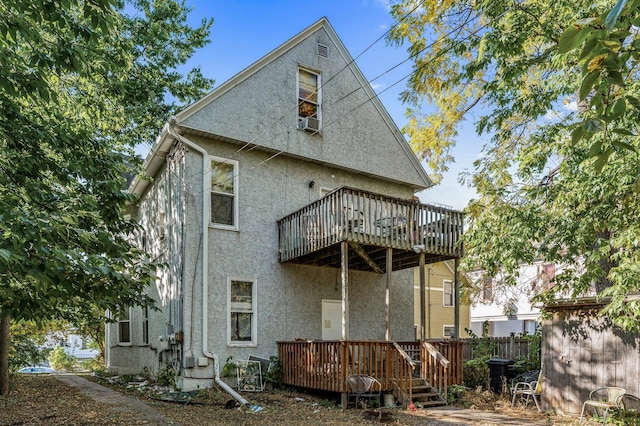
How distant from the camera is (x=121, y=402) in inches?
385

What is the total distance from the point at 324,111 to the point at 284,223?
360 cm

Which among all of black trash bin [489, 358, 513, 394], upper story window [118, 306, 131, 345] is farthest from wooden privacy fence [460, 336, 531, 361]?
upper story window [118, 306, 131, 345]

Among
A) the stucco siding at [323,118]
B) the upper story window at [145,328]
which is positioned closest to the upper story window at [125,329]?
the upper story window at [145,328]

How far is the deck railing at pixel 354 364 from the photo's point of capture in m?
9.65

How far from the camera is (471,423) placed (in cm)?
813

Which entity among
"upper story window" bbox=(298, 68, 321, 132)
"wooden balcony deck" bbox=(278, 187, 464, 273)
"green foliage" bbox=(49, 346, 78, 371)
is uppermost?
"upper story window" bbox=(298, 68, 321, 132)

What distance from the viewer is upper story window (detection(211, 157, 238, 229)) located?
1198 cm

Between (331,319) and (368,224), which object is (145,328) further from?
(368,224)

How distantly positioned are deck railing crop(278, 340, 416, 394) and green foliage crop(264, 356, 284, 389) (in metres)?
1.14

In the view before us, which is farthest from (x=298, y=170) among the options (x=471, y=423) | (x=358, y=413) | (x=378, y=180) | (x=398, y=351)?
(x=471, y=423)

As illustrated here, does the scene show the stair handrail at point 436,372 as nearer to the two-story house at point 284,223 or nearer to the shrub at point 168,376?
the two-story house at point 284,223

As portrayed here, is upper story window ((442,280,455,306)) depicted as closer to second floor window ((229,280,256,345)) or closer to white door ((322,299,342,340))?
white door ((322,299,342,340))

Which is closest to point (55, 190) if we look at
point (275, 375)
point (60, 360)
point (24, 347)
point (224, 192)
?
point (224, 192)

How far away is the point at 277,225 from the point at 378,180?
376 centimetres
